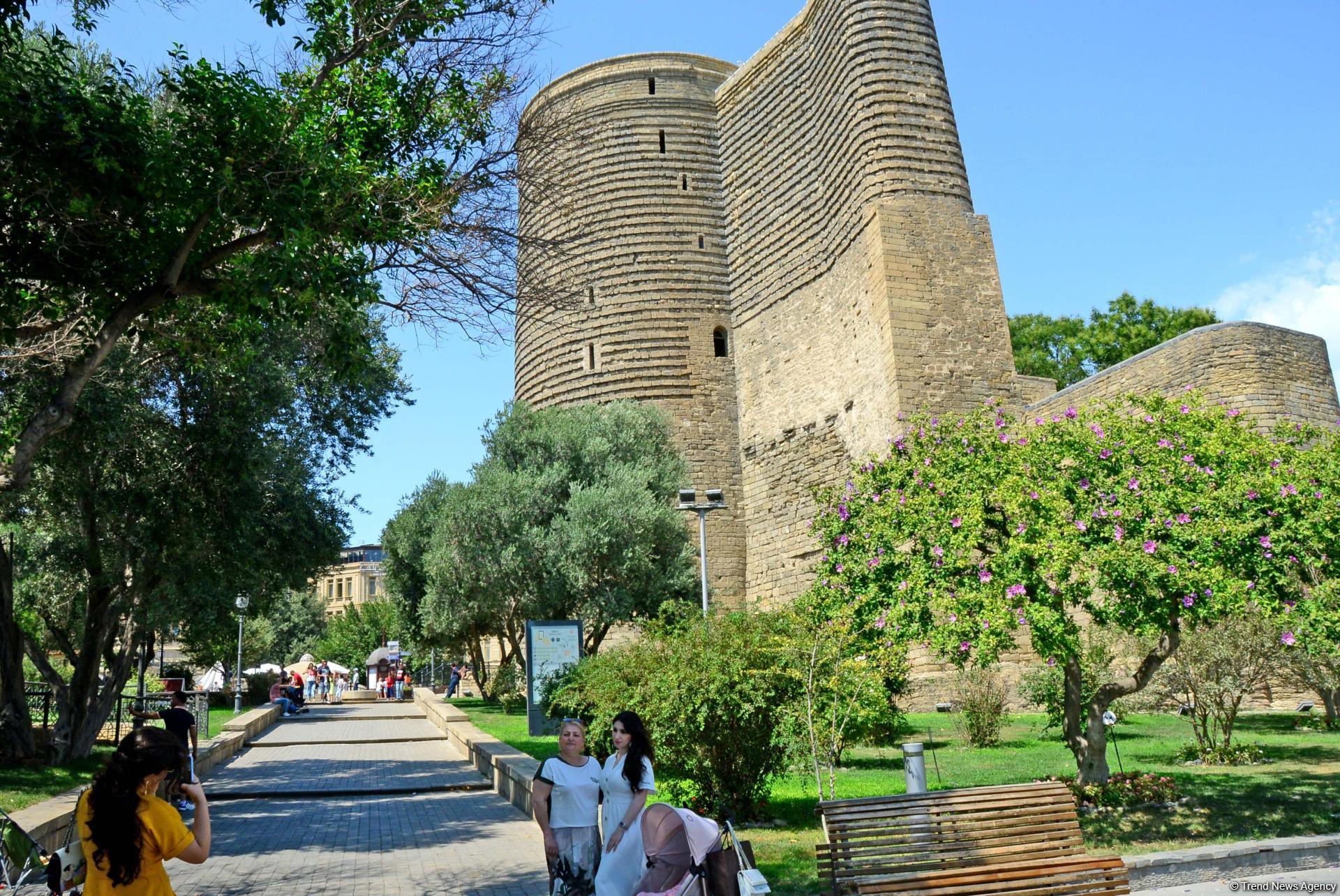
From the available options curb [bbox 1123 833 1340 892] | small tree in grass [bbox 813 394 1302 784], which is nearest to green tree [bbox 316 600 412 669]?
small tree in grass [bbox 813 394 1302 784]

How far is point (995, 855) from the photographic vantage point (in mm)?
5387

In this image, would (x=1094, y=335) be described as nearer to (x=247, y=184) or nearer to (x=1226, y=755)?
(x=1226, y=755)

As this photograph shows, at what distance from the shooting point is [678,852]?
446 cm

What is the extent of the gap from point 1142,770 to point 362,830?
25.9 ft

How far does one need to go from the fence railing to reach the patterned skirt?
8.91 m

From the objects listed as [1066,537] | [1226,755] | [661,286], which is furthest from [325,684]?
[1066,537]

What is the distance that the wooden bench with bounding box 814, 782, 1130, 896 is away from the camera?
5.14 metres

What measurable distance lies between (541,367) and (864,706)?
72.9 ft

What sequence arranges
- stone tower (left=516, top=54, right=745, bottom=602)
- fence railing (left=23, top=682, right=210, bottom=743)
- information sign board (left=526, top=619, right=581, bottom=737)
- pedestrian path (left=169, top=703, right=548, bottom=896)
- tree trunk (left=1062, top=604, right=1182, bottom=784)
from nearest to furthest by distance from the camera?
pedestrian path (left=169, top=703, right=548, bottom=896) → tree trunk (left=1062, top=604, right=1182, bottom=784) → fence railing (left=23, top=682, right=210, bottom=743) → information sign board (left=526, top=619, right=581, bottom=737) → stone tower (left=516, top=54, right=745, bottom=602)

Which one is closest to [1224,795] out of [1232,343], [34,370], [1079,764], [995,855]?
[1079,764]

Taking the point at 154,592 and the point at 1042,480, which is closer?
the point at 1042,480

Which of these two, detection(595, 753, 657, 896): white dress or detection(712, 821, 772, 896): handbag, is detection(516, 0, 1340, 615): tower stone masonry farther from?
detection(712, 821, 772, 896): handbag

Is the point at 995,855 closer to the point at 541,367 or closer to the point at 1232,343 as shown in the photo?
the point at 1232,343

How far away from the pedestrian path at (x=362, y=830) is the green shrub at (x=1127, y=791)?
14.5 feet
